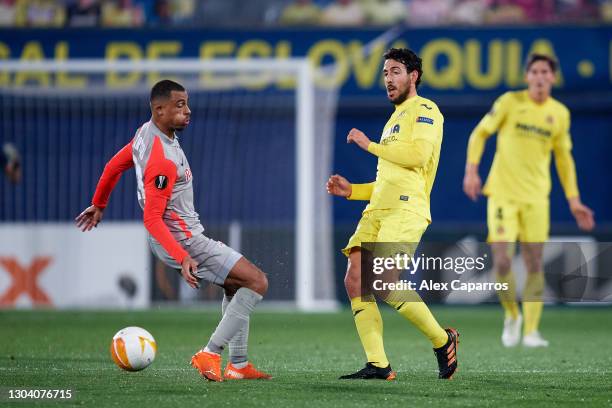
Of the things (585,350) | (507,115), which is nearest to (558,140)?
(507,115)

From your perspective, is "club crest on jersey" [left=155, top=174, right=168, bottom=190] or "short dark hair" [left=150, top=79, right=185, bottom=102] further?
"short dark hair" [left=150, top=79, right=185, bottom=102]

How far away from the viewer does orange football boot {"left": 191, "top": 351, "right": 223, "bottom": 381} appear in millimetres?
6070

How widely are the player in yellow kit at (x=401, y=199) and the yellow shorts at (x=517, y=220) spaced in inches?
116

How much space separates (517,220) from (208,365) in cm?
411

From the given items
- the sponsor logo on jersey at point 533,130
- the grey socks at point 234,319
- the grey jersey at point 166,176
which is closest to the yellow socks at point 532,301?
the sponsor logo on jersey at point 533,130

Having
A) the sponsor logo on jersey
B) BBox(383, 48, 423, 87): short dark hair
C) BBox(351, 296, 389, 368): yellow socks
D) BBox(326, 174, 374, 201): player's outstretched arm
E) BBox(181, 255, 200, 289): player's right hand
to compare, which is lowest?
BBox(351, 296, 389, 368): yellow socks

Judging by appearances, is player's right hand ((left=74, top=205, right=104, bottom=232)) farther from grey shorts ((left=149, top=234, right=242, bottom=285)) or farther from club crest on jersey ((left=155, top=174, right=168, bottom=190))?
club crest on jersey ((left=155, top=174, right=168, bottom=190))

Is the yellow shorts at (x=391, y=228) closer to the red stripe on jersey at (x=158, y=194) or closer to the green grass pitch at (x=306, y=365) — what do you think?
the green grass pitch at (x=306, y=365)

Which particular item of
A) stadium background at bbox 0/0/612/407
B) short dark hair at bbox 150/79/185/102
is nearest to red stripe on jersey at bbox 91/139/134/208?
short dark hair at bbox 150/79/185/102

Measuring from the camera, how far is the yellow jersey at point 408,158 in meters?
6.27

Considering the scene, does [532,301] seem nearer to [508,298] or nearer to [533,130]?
[508,298]

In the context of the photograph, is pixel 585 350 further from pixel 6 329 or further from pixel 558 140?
pixel 6 329

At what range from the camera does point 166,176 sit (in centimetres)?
595

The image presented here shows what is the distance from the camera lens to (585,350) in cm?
872
